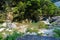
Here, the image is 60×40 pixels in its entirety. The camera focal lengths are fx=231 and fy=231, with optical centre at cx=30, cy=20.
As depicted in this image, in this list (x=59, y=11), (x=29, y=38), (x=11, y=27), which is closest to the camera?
(x=29, y=38)

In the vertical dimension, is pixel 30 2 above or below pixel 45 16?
above

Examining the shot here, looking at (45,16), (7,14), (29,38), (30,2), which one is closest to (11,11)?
(7,14)

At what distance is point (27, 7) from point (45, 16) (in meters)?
0.99

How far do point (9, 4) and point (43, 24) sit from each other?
215 cm

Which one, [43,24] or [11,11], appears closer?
[43,24]

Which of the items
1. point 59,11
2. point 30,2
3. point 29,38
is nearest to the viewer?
point 29,38

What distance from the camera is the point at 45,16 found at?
34.3 ft

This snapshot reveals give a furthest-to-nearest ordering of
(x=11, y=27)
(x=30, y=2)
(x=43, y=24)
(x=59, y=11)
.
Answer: (x=59, y=11), (x=30, y=2), (x=43, y=24), (x=11, y=27)

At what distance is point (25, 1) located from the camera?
401 inches

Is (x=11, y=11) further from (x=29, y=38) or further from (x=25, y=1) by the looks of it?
(x=29, y=38)

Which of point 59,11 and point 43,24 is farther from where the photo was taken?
point 59,11

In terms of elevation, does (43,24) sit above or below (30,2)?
below

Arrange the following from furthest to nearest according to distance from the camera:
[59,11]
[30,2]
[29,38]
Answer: [59,11], [30,2], [29,38]

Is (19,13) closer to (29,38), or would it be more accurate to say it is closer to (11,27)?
(11,27)
